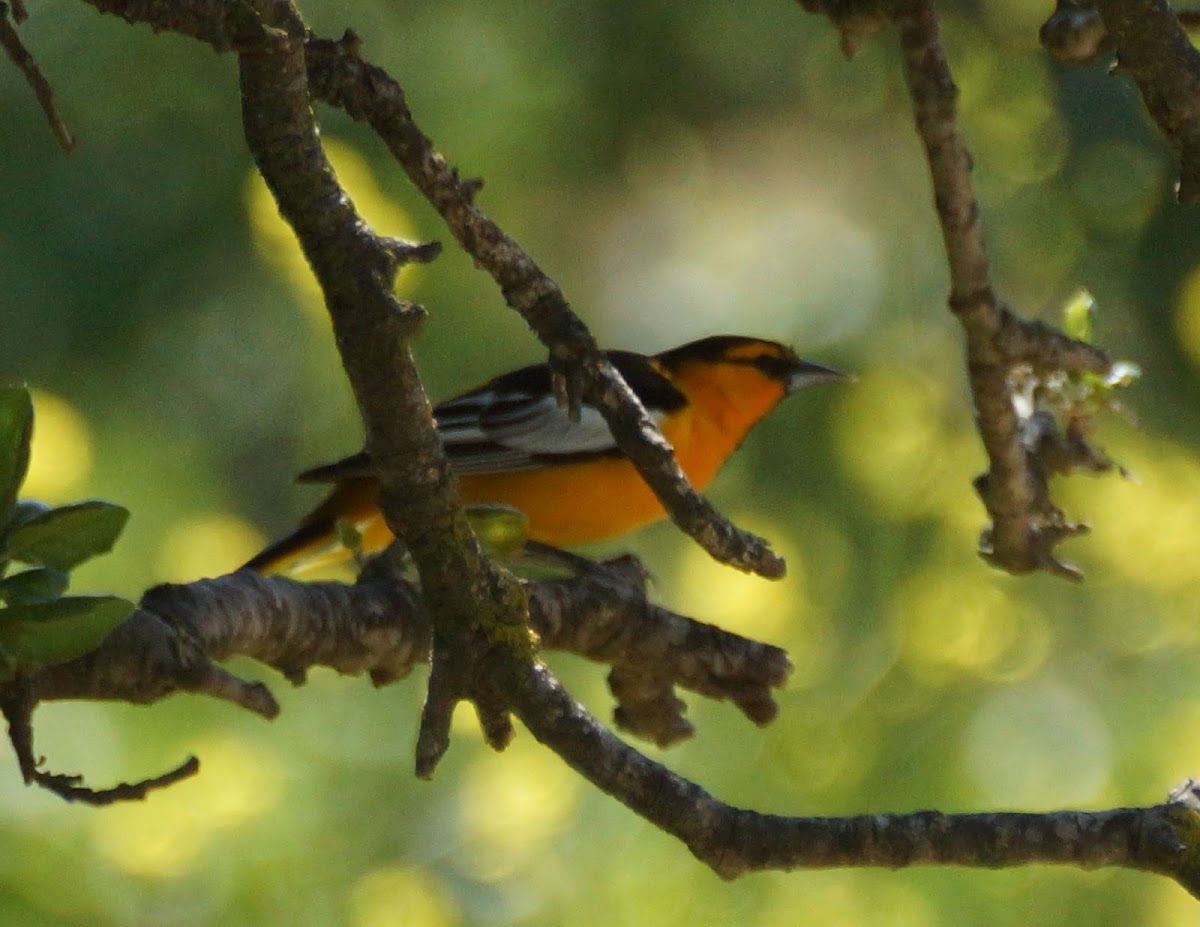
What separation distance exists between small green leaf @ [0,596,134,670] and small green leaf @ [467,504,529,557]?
533 mm

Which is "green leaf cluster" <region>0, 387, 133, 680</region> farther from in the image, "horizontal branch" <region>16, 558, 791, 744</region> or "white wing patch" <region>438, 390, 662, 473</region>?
"white wing patch" <region>438, 390, 662, 473</region>

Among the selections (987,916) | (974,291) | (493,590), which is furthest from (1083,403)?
(493,590)

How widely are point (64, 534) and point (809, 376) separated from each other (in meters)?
2.42

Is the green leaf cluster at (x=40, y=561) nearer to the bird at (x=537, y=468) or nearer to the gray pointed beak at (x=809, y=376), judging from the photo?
the bird at (x=537, y=468)

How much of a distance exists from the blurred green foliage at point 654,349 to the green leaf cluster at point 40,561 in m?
1.31

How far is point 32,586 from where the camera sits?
→ 127cm

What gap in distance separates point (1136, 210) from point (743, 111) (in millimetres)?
989

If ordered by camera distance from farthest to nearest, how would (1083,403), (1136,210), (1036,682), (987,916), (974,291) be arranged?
1. (1136,210)
2. (1036,682)
3. (987,916)
4. (1083,403)
5. (974,291)

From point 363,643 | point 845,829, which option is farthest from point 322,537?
point 845,829

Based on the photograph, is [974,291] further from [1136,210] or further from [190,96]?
[190,96]

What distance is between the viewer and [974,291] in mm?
2344

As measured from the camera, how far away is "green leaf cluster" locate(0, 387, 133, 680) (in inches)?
49.1

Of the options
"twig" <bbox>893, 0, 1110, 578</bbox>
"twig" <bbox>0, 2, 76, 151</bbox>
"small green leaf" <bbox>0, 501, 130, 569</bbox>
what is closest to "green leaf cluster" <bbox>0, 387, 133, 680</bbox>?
"small green leaf" <bbox>0, 501, 130, 569</bbox>

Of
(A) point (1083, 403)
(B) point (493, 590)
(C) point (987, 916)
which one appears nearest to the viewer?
(B) point (493, 590)
